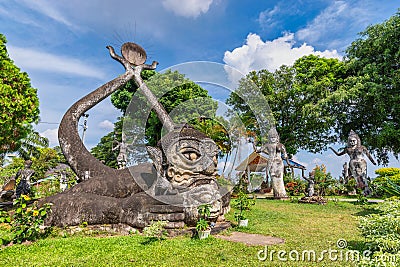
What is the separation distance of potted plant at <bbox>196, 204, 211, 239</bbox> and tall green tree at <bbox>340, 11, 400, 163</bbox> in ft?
47.9

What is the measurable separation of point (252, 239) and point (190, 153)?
2.26 metres

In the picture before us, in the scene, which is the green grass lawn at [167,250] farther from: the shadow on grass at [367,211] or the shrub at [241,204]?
the shadow on grass at [367,211]

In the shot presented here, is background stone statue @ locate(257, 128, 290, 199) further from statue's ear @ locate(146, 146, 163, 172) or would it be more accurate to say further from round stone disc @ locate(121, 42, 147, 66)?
statue's ear @ locate(146, 146, 163, 172)

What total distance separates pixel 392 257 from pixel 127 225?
472cm

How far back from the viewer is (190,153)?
6.45 m

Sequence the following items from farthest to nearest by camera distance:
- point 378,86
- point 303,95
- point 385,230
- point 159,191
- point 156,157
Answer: point 303,95 < point 378,86 < point 156,157 < point 159,191 < point 385,230

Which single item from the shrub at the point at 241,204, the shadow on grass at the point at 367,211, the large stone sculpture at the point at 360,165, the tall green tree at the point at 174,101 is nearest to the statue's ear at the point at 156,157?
the tall green tree at the point at 174,101

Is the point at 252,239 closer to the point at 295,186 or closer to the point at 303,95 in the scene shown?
the point at 295,186

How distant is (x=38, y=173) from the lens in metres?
19.1

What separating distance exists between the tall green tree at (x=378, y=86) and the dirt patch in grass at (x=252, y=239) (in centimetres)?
→ 1381

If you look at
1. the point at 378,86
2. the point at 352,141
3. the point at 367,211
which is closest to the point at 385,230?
the point at 367,211

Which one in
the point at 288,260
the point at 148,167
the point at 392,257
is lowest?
the point at 288,260

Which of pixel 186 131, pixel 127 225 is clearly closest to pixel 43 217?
pixel 127 225

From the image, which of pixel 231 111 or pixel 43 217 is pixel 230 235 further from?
pixel 43 217
